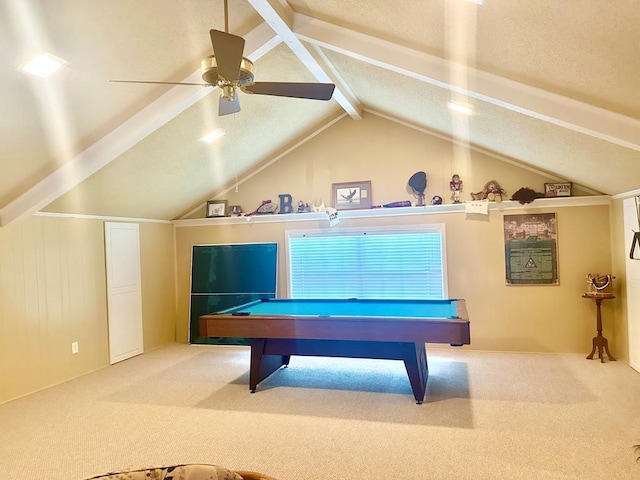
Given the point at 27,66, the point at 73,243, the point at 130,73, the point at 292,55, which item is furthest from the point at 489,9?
the point at 73,243

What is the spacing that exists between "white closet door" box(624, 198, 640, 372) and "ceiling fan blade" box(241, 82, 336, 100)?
3532 mm

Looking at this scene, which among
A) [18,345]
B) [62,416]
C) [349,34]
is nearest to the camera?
[349,34]

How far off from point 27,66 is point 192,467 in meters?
2.91

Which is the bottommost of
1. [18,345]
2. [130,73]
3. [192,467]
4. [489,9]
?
[18,345]

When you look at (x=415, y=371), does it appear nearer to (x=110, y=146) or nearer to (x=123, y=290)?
(x=110, y=146)

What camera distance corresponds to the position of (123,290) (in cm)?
571

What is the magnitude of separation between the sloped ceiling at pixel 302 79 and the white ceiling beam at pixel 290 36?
0.05 ft

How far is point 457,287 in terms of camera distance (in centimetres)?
554

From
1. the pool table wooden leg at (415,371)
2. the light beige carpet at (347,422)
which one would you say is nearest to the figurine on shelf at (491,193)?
the light beige carpet at (347,422)

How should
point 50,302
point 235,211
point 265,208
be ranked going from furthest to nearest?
point 235,211, point 265,208, point 50,302

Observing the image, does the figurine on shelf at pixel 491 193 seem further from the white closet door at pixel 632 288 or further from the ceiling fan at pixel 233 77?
the ceiling fan at pixel 233 77

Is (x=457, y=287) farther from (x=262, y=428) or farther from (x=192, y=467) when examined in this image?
(x=192, y=467)

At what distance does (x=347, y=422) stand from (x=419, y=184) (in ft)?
10.9

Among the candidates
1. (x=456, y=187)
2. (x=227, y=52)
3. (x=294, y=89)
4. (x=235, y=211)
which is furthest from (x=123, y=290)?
(x=456, y=187)
